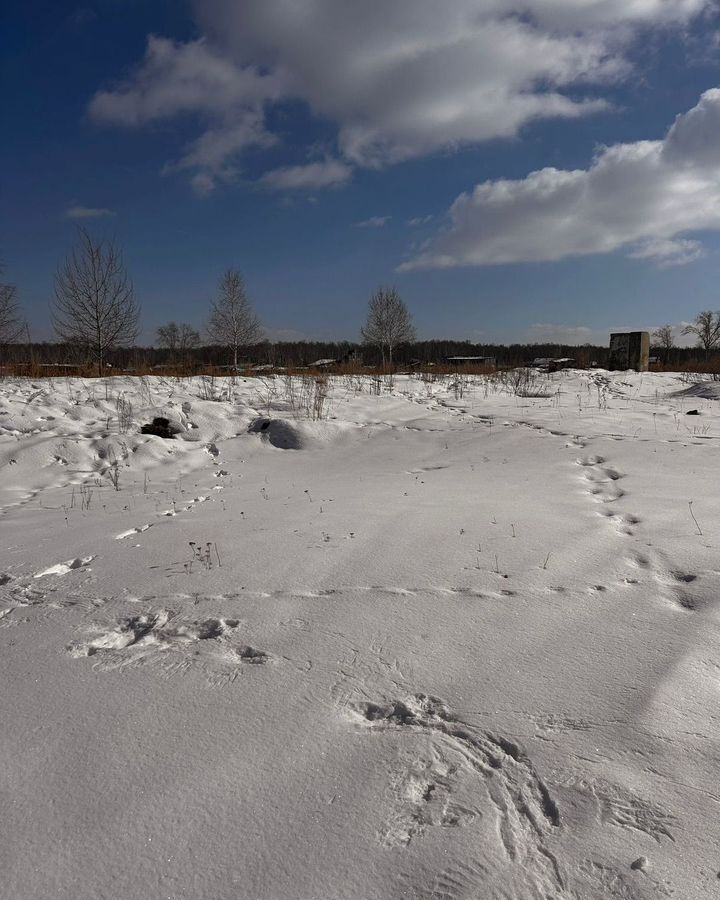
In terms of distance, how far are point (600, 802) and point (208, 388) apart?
1000 cm

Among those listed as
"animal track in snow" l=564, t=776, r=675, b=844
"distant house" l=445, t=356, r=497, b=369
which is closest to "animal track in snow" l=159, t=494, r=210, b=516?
"animal track in snow" l=564, t=776, r=675, b=844

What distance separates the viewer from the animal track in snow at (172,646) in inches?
75.8

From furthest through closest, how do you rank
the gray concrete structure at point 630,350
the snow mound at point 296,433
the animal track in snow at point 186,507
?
the gray concrete structure at point 630,350 → the snow mound at point 296,433 → the animal track in snow at point 186,507

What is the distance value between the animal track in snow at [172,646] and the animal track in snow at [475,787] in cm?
54

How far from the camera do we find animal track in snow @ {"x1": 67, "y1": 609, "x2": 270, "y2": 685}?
1926 mm

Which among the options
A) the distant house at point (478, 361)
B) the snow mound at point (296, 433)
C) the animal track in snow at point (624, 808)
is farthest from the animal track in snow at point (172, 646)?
the distant house at point (478, 361)

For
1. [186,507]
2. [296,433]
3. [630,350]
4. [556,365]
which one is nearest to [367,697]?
[186,507]

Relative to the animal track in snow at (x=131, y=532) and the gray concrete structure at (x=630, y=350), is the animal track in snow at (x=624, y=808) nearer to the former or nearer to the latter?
the animal track in snow at (x=131, y=532)

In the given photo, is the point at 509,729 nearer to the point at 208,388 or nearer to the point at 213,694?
the point at 213,694

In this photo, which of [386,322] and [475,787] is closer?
[475,787]

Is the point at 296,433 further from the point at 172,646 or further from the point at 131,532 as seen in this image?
the point at 172,646

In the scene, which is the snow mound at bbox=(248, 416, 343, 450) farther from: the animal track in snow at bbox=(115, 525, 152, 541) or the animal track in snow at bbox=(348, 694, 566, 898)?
the animal track in snow at bbox=(348, 694, 566, 898)

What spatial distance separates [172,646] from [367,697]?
849mm

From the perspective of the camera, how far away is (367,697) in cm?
170
